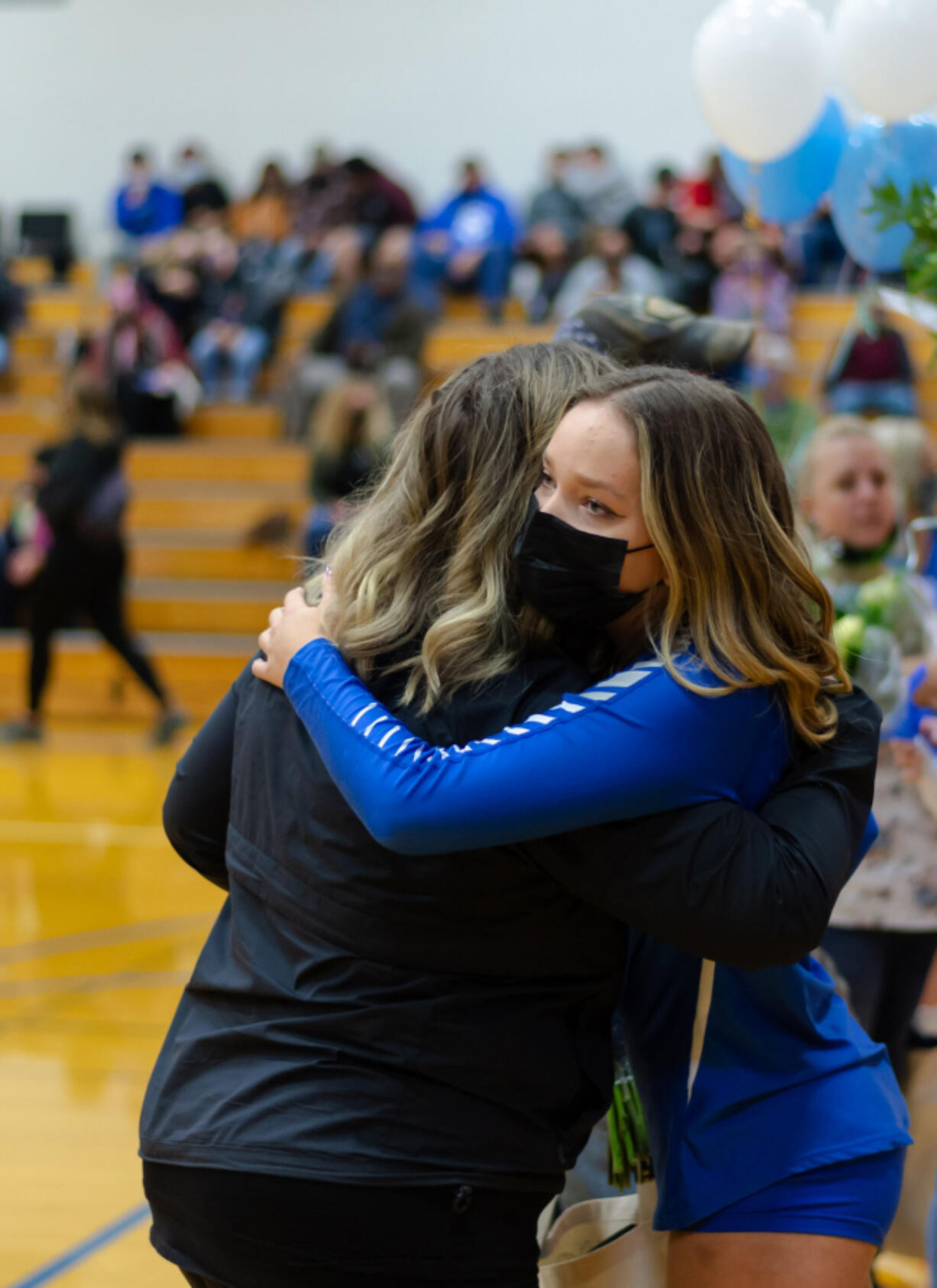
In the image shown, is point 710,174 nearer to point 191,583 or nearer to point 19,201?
point 191,583

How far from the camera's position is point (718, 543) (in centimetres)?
127

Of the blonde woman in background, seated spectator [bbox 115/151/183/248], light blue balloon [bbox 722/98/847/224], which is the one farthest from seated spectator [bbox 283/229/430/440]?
the blonde woman in background

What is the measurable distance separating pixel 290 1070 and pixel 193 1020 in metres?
0.14

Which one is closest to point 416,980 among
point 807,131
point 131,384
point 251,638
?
point 807,131

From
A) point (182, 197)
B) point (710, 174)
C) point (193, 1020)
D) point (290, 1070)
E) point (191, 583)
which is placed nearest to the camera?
point (290, 1070)

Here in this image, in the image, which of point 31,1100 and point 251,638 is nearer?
point 31,1100

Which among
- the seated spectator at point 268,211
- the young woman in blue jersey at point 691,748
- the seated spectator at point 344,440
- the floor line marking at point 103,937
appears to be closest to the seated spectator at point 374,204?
the seated spectator at point 268,211

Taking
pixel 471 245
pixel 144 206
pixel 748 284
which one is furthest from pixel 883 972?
pixel 144 206

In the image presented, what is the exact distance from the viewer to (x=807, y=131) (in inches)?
131

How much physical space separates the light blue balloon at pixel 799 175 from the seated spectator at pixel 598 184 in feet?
29.8

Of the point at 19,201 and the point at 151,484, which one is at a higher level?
the point at 19,201


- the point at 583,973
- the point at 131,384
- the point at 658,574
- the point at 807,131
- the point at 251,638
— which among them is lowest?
the point at 251,638

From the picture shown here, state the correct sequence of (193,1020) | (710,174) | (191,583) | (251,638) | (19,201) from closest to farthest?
(193,1020) → (251,638) → (191,583) → (710,174) → (19,201)

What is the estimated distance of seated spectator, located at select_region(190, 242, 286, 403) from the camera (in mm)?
11148
